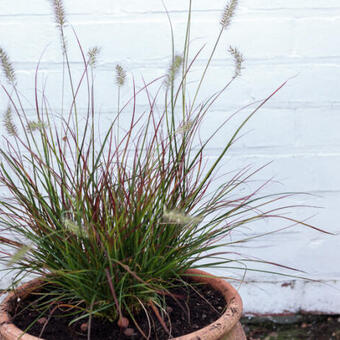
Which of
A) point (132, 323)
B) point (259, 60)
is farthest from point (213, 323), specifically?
point (259, 60)

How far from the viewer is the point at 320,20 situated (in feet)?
4.69

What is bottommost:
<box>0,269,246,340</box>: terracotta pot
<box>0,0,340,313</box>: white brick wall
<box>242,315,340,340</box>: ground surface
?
→ <box>242,315,340,340</box>: ground surface

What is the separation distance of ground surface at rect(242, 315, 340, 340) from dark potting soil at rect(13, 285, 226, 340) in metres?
0.77

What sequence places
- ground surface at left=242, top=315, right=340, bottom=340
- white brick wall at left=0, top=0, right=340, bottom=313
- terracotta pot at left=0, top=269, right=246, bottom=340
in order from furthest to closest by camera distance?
ground surface at left=242, top=315, right=340, bottom=340 < white brick wall at left=0, top=0, right=340, bottom=313 < terracotta pot at left=0, top=269, right=246, bottom=340

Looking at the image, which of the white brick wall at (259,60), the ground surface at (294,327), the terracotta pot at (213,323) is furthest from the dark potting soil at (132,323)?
the ground surface at (294,327)

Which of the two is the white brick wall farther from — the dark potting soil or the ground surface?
the dark potting soil

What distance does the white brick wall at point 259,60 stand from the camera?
1408mm

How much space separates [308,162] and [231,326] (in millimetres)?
842

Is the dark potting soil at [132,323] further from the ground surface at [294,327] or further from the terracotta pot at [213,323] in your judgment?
the ground surface at [294,327]

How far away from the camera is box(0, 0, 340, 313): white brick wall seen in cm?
141

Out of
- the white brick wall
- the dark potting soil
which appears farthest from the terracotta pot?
the white brick wall

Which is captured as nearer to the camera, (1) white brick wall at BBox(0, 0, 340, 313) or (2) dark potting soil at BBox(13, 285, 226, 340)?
(2) dark potting soil at BBox(13, 285, 226, 340)

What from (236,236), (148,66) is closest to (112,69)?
(148,66)

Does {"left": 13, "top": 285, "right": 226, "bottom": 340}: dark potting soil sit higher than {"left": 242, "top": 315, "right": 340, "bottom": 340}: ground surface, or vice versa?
{"left": 13, "top": 285, "right": 226, "bottom": 340}: dark potting soil
